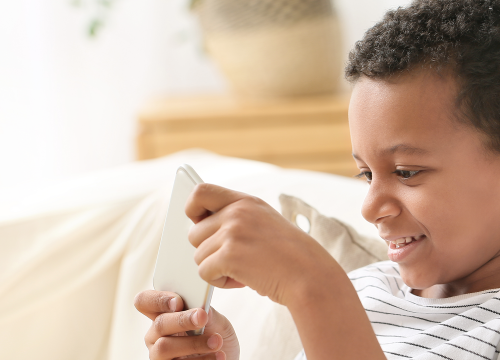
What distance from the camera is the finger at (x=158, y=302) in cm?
56

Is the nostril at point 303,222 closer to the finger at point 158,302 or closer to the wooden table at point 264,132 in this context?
the finger at point 158,302

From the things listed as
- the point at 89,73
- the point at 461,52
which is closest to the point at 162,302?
the point at 461,52

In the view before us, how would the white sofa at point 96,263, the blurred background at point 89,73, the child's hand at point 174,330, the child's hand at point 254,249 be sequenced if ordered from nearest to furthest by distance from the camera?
1. the child's hand at point 254,249
2. the child's hand at point 174,330
3. the white sofa at point 96,263
4. the blurred background at point 89,73

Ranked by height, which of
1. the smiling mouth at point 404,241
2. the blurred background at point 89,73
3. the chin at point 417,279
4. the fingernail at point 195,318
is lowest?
the fingernail at point 195,318

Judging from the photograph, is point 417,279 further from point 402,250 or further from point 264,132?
point 264,132

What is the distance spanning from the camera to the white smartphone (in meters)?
0.54

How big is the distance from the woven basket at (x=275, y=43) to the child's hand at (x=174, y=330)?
1.57 metres

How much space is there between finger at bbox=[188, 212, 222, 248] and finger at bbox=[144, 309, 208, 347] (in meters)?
0.10

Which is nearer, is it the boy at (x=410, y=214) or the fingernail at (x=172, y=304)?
the boy at (x=410, y=214)

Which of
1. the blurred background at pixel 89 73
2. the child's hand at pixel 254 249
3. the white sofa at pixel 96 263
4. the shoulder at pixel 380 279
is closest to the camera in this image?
the child's hand at pixel 254 249

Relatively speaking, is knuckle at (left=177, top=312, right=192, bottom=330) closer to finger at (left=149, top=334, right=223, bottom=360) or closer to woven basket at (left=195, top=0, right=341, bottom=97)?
finger at (left=149, top=334, right=223, bottom=360)

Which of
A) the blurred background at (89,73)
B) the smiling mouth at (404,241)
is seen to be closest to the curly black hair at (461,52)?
the smiling mouth at (404,241)

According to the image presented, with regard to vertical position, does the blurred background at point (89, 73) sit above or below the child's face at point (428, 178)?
above

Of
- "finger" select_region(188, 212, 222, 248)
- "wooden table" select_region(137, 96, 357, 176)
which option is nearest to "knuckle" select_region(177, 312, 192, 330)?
"finger" select_region(188, 212, 222, 248)
